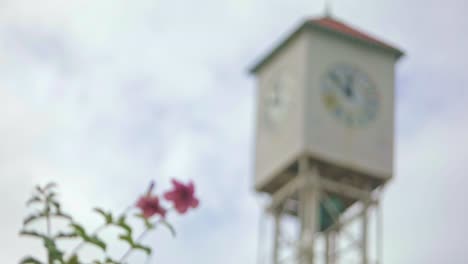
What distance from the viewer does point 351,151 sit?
1284 inches

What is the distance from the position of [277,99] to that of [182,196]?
2913 cm

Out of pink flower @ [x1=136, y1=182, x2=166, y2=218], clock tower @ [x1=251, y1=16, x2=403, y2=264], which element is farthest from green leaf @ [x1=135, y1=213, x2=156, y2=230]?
clock tower @ [x1=251, y1=16, x2=403, y2=264]

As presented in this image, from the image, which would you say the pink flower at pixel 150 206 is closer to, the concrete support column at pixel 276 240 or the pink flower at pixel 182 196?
the pink flower at pixel 182 196

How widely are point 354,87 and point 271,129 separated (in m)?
1.80

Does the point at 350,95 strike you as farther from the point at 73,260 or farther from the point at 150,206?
the point at 73,260

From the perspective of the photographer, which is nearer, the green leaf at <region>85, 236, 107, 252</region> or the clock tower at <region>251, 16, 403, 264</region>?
the green leaf at <region>85, 236, 107, 252</region>

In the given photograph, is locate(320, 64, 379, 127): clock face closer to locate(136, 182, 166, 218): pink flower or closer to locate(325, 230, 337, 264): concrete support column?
locate(325, 230, 337, 264): concrete support column

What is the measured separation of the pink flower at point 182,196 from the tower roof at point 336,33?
2846cm

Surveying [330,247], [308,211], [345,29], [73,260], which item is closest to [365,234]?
[330,247]

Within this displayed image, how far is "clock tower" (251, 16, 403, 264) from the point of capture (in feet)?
106

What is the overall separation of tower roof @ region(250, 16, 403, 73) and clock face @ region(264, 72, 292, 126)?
632 mm

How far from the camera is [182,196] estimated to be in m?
4.71

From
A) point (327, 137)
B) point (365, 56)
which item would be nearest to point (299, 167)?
point (327, 137)

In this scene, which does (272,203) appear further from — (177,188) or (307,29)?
(177,188)
